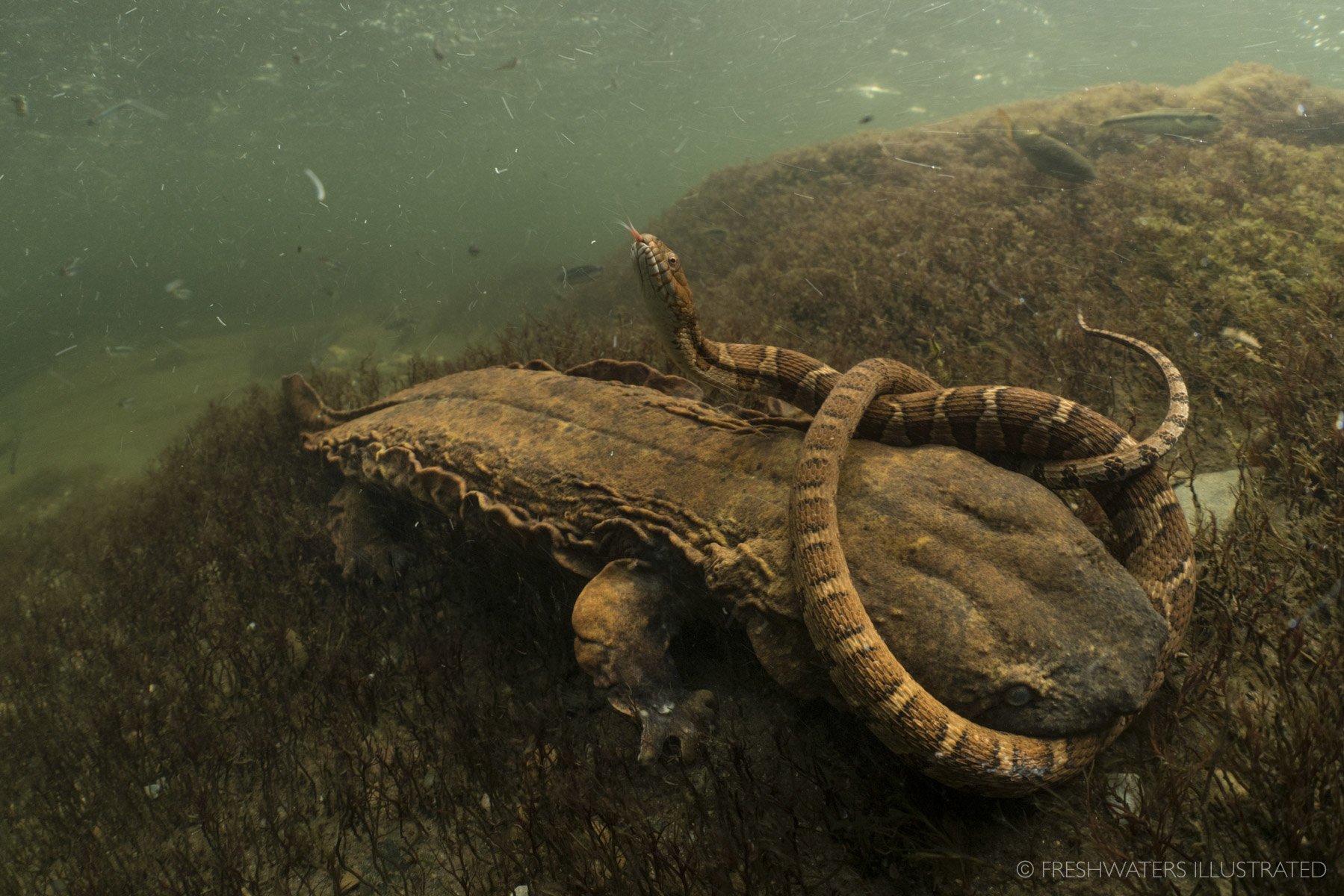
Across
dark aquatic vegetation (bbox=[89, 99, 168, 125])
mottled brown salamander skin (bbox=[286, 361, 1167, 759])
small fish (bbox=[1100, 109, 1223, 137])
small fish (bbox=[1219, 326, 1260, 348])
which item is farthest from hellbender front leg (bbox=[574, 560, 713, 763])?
dark aquatic vegetation (bbox=[89, 99, 168, 125])

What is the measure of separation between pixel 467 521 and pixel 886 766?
2868mm

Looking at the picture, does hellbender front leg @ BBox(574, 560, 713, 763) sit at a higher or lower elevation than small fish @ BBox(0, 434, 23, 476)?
higher

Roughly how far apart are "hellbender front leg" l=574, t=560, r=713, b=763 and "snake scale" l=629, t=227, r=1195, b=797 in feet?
3.06

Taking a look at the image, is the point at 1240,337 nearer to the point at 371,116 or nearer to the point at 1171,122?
the point at 1171,122

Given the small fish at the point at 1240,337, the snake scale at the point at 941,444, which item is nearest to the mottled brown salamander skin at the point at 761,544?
the snake scale at the point at 941,444

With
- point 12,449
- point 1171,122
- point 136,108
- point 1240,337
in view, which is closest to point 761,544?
point 1240,337

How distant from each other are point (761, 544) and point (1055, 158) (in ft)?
31.4

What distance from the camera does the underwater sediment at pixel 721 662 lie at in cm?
238

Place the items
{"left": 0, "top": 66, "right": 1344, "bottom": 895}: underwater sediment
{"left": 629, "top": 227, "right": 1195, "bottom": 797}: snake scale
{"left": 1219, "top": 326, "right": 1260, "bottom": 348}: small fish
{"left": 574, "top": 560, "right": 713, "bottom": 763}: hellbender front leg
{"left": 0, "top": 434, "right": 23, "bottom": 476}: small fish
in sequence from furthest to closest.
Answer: {"left": 0, "top": 434, "right": 23, "bottom": 476}: small fish, {"left": 1219, "top": 326, "right": 1260, "bottom": 348}: small fish, {"left": 574, "top": 560, "right": 713, "bottom": 763}: hellbender front leg, {"left": 0, "top": 66, "right": 1344, "bottom": 895}: underwater sediment, {"left": 629, "top": 227, "right": 1195, "bottom": 797}: snake scale

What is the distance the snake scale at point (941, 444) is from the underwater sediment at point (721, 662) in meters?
0.28

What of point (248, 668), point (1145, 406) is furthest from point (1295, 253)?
point (248, 668)

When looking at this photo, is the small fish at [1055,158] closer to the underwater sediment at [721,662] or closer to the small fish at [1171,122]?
the underwater sediment at [721,662]

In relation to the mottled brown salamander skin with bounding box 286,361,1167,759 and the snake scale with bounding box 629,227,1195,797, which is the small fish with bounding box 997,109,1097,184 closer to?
the snake scale with bounding box 629,227,1195,797

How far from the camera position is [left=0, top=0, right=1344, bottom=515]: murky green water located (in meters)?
17.6
